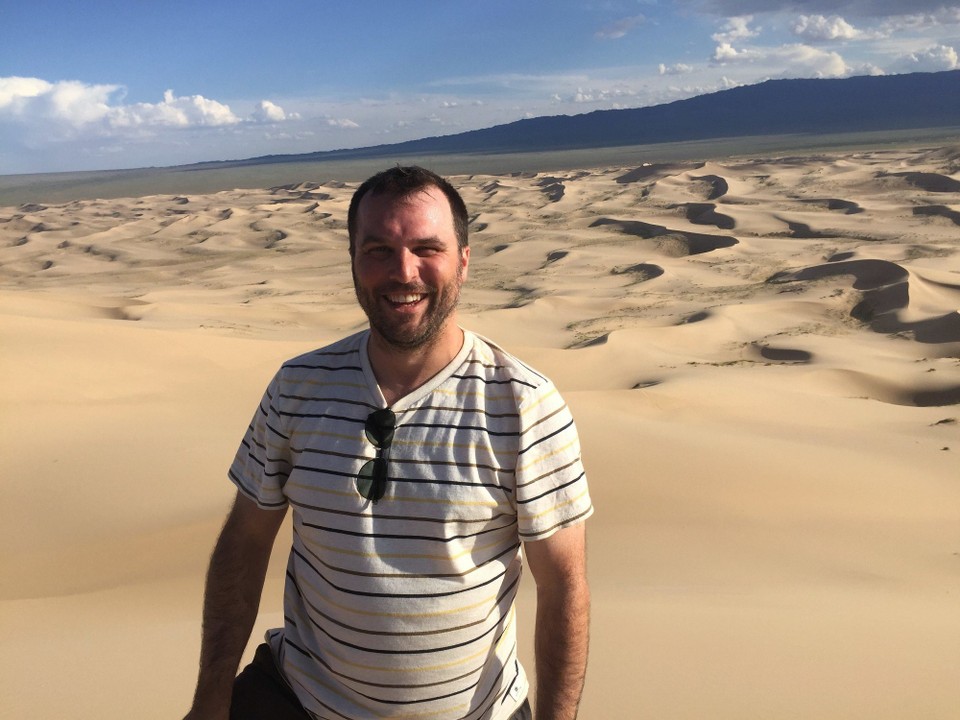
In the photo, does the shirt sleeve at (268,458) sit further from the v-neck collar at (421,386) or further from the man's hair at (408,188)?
the man's hair at (408,188)

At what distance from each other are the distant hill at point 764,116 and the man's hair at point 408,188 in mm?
90708

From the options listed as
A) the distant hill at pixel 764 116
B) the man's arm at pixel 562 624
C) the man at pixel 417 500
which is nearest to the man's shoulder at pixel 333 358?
the man at pixel 417 500

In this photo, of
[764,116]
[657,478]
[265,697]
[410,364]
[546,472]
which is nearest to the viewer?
[546,472]

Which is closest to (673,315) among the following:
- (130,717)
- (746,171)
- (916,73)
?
(130,717)

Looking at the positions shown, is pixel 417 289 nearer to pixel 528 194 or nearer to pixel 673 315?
pixel 673 315

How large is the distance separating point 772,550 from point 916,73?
149 m

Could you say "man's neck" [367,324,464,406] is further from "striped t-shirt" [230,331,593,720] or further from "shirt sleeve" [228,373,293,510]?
"shirt sleeve" [228,373,293,510]

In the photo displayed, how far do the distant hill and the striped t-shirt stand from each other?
298 ft

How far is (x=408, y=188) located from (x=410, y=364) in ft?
1.09

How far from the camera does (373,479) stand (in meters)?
1.56

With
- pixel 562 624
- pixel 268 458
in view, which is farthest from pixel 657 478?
pixel 268 458

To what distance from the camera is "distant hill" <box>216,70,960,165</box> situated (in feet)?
317

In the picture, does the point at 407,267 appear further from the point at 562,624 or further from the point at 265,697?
→ the point at 265,697

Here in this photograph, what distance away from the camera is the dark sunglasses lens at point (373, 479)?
5.11ft
